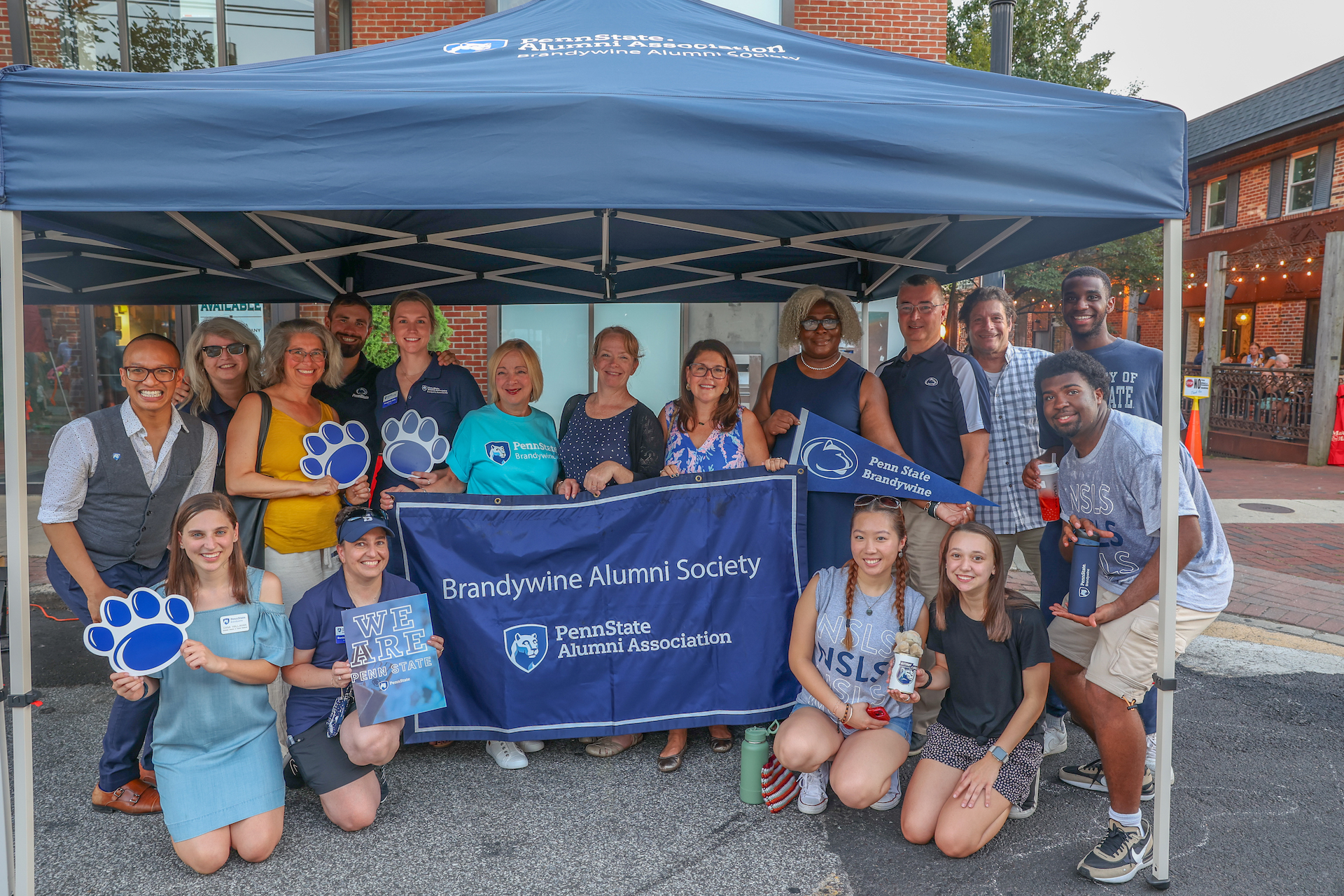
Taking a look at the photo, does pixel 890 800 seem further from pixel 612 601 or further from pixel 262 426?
pixel 262 426

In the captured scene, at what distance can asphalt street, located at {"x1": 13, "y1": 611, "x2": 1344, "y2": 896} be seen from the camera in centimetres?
266

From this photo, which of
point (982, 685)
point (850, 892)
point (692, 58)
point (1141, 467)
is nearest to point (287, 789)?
point (850, 892)

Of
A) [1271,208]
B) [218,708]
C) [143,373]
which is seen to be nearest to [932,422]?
[218,708]

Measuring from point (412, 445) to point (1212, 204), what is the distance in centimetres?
2540

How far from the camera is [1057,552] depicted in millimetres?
3473

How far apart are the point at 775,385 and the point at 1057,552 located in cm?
143

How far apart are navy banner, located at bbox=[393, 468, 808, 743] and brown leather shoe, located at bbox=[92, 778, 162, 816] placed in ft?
3.10

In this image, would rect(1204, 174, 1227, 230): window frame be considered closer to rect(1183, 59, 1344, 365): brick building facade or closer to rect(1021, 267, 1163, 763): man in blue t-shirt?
rect(1183, 59, 1344, 365): brick building facade

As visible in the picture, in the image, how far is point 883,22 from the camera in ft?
30.5

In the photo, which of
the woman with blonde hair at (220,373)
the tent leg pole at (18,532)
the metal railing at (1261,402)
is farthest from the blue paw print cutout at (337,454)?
the metal railing at (1261,402)

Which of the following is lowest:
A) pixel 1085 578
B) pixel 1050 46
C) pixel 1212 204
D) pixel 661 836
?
pixel 661 836

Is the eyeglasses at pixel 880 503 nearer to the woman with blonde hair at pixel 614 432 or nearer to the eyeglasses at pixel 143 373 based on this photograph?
the woman with blonde hair at pixel 614 432

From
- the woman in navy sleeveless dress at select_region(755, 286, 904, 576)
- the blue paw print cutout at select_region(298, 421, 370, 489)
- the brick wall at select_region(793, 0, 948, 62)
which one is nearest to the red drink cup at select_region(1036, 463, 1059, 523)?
the woman in navy sleeveless dress at select_region(755, 286, 904, 576)

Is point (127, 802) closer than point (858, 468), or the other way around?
point (127, 802)
